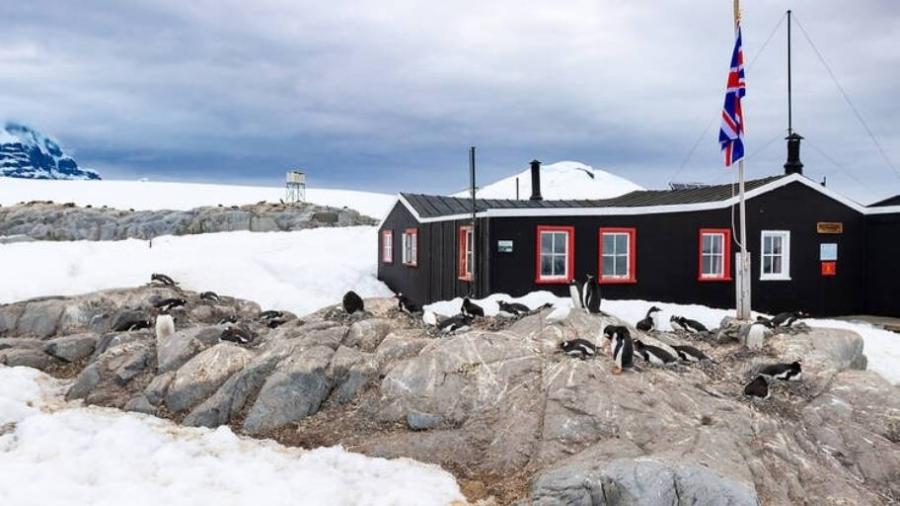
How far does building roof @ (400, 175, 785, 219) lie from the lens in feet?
65.2

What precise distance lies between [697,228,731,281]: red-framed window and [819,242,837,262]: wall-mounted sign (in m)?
3.58

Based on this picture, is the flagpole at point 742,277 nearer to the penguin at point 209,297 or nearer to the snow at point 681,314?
the snow at point 681,314

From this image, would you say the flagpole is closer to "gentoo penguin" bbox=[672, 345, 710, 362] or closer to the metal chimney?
"gentoo penguin" bbox=[672, 345, 710, 362]

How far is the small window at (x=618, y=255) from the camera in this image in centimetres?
1886

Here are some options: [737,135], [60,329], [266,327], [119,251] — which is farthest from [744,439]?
[119,251]

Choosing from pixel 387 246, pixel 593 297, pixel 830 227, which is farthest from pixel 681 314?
pixel 387 246

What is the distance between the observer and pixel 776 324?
1371cm

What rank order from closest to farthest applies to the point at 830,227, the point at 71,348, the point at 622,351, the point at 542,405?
the point at 542,405
the point at 622,351
the point at 71,348
the point at 830,227

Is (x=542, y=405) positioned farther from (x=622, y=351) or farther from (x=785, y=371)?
(x=785, y=371)

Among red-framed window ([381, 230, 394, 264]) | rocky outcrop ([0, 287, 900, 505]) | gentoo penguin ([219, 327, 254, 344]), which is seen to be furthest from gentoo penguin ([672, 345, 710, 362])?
red-framed window ([381, 230, 394, 264])

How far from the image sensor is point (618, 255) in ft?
62.5

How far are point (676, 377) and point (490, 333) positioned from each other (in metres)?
3.29

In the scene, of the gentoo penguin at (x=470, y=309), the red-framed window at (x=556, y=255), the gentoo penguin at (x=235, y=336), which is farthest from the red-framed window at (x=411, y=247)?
the gentoo penguin at (x=235, y=336)

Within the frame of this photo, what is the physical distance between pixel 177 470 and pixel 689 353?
28.3ft
